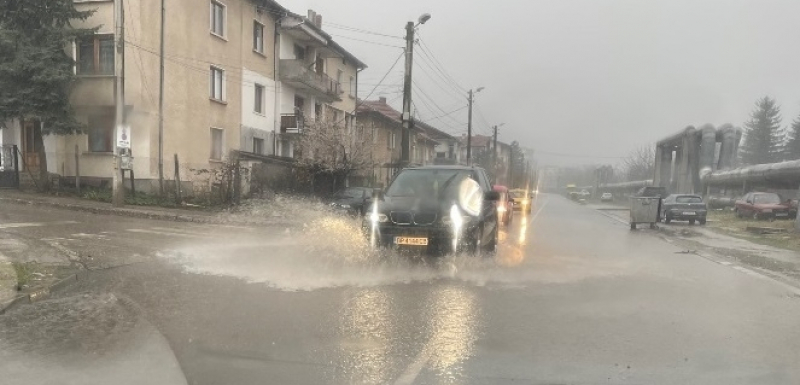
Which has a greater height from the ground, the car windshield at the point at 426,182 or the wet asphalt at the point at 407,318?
the car windshield at the point at 426,182

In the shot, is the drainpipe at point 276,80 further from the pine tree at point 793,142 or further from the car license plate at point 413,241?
the pine tree at point 793,142

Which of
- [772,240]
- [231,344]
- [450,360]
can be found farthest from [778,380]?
[772,240]

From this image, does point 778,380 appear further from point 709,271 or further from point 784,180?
point 784,180

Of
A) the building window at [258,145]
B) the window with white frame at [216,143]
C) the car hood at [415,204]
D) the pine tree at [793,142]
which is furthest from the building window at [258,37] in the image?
the pine tree at [793,142]

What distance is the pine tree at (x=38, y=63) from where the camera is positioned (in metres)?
17.2

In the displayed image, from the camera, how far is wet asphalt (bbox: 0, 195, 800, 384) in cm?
426

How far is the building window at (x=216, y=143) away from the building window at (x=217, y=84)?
1.46m

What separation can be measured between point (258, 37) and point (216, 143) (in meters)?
6.52

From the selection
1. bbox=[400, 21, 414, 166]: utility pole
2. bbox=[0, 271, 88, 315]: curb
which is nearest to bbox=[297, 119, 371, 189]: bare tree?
bbox=[400, 21, 414, 166]: utility pole

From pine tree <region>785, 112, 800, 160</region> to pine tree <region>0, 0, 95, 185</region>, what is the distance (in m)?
81.9

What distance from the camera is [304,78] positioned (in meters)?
29.2

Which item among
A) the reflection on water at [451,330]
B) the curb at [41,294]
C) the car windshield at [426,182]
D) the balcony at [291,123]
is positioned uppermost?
the balcony at [291,123]

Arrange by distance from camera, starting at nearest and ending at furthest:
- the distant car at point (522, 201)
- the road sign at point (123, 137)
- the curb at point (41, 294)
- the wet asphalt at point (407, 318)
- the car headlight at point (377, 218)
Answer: the wet asphalt at point (407, 318)
the curb at point (41, 294)
the car headlight at point (377, 218)
the road sign at point (123, 137)
the distant car at point (522, 201)

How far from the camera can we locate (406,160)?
74.2 feet
